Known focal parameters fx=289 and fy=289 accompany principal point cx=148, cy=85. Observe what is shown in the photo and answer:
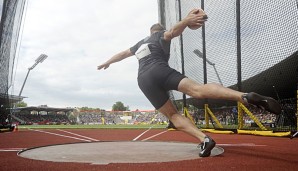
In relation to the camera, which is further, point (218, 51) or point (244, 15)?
point (218, 51)

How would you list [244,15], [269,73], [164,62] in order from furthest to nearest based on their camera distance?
[269,73] → [244,15] → [164,62]

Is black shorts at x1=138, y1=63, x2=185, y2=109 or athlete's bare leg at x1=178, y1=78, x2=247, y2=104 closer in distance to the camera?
athlete's bare leg at x1=178, y1=78, x2=247, y2=104

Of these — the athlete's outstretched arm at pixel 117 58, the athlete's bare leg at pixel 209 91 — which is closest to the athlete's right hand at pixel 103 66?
the athlete's outstretched arm at pixel 117 58

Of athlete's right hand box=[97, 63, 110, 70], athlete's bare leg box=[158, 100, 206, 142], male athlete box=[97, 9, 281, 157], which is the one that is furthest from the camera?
athlete's right hand box=[97, 63, 110, 70]

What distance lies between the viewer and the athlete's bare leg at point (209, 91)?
276 cm

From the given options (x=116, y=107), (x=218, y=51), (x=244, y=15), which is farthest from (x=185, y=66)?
(x=116, y=107)

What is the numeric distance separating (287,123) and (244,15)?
15.8ft

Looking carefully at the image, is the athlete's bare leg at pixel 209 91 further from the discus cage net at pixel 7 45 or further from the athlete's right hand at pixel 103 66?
the discus cage net at pixel 7 45

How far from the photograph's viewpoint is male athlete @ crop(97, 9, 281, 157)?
3.06 m

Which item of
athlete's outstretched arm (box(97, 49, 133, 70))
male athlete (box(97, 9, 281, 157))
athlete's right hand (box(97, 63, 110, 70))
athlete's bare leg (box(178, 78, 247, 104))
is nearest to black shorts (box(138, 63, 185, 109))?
male athlete (box(97, 9, 281, 157))

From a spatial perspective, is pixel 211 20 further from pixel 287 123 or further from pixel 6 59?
pixel 6 59

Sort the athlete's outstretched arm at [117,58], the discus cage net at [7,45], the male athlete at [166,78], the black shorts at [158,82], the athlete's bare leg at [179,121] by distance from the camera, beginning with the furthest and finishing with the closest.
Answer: the discus cage net at [7,45] → the athlete's outstretched arm at [117,58] → the athlete's bare leg at [179,121] → the black shorts at [158,82] → the male athlete at [166,78]

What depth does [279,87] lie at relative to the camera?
1288cm

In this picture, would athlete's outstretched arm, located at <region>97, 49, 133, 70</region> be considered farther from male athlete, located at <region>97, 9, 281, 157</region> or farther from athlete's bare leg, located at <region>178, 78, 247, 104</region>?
athlete's bare leg, located at <region>178, 78, 247, 104</region>
